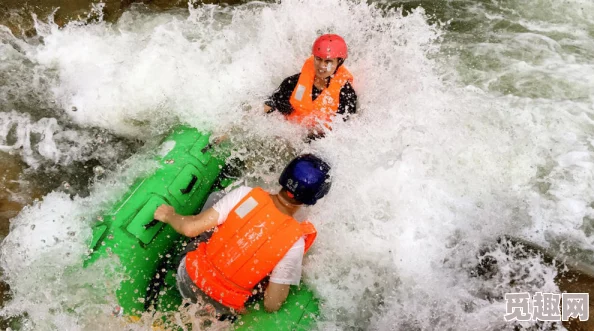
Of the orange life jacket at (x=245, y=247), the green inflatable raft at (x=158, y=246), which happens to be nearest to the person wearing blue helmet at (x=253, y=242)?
the orange life jacket at (x=245, y=247)

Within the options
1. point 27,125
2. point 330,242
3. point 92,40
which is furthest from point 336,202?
point 92,40

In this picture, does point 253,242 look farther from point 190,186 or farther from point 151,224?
point 190,186

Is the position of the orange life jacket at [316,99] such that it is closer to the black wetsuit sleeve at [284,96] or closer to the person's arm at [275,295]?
the black wetsuit sleeve at [284,96]

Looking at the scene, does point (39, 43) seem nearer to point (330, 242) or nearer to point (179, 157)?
point (179, 157)

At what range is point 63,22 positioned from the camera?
253 inches

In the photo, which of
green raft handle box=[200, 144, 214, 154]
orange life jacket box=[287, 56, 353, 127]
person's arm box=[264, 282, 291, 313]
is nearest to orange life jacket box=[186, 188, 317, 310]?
person's arm box=[264, 282, 291, 313]

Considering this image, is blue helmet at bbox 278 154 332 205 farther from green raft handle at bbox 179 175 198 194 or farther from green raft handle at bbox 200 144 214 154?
green raft handle at bbox 200 144 214 154

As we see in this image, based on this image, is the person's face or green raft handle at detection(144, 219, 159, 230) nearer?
green raft handle at detection(144, 219, 159, 230)

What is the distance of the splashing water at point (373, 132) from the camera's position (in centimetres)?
432

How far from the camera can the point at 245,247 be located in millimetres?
3418

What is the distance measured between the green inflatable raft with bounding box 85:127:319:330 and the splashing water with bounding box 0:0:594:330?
0.58 feet

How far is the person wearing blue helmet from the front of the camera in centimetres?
342

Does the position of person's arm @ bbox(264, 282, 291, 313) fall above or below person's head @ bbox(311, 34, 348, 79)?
below

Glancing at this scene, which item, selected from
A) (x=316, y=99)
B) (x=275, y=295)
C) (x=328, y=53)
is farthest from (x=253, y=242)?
(x=328, y=53)
